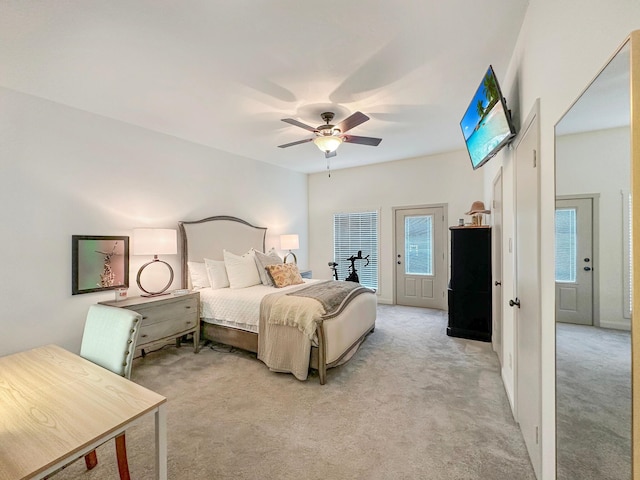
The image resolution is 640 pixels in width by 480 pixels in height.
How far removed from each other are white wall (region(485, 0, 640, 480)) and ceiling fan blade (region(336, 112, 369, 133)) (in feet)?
4.01

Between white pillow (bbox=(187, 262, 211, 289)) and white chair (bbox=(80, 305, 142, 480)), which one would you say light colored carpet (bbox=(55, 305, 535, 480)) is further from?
white pillow (bbox=(187, 262, 211, 289))

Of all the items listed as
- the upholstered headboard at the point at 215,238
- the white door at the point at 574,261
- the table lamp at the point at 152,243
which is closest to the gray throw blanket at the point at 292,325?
the table lamp at the point at 152,243

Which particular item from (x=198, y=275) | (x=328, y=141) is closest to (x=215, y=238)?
(x=198, y=275)

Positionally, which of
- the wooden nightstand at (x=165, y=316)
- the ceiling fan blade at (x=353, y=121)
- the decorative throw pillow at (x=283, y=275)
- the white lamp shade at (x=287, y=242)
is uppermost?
the ceiling fan blade at (x=353, y=121)

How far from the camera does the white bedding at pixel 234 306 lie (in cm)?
329

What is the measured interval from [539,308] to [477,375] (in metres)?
1.74

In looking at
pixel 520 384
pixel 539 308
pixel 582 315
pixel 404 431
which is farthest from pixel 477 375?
pixel 582 315

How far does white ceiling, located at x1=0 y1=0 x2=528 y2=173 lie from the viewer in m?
1.79

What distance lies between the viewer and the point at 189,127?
3.63 meters

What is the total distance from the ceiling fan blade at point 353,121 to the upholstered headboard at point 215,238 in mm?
2521

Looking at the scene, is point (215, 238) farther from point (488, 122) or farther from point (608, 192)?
point (608, 192)

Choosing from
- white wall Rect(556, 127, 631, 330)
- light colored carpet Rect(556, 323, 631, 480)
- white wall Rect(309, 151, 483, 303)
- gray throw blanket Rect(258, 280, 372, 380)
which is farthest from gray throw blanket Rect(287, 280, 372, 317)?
white wall Rect(309, 151, 483, 303)

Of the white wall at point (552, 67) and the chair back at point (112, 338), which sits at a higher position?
the white wall at point (552, 67)

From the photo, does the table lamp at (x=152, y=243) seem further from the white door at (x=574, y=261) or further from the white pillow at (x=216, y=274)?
the white door at (x=574, y=261)
